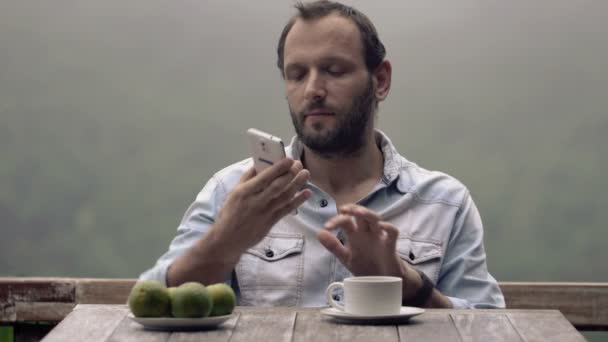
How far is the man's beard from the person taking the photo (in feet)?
7.78

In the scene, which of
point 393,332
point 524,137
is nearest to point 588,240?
point 524,137

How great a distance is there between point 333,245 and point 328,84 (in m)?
0.67

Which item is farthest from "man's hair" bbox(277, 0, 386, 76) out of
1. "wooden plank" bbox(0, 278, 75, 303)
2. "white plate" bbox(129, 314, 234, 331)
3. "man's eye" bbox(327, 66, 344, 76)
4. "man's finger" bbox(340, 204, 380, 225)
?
"white plate" bbox(129, 314, 234, 331)

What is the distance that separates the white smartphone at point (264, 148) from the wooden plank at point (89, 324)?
1.42ft

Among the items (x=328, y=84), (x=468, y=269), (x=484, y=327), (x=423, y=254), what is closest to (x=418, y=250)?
(x=423, y=254)

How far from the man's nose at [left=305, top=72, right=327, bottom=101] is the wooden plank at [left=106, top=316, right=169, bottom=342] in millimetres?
868

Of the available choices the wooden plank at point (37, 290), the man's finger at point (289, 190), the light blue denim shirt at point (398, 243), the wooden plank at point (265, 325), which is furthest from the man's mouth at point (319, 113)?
the wooden plank at point (37, 290)

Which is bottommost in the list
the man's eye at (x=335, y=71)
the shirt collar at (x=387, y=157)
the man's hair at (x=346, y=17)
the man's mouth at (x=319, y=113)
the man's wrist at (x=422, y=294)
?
the man's wrist at (x=422, y=294)

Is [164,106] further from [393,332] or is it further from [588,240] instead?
[393,332]

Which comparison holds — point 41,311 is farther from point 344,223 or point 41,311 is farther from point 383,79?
point 344,223

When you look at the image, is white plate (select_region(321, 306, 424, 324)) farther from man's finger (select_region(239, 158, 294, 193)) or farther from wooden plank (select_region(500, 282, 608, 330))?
wooden plank (select_region(500, 282, 608, 330))

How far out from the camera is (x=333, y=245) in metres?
1.83

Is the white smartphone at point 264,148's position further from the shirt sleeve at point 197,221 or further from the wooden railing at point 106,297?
the wooden railing at point 106,297

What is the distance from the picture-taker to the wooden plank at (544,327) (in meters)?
1.57
